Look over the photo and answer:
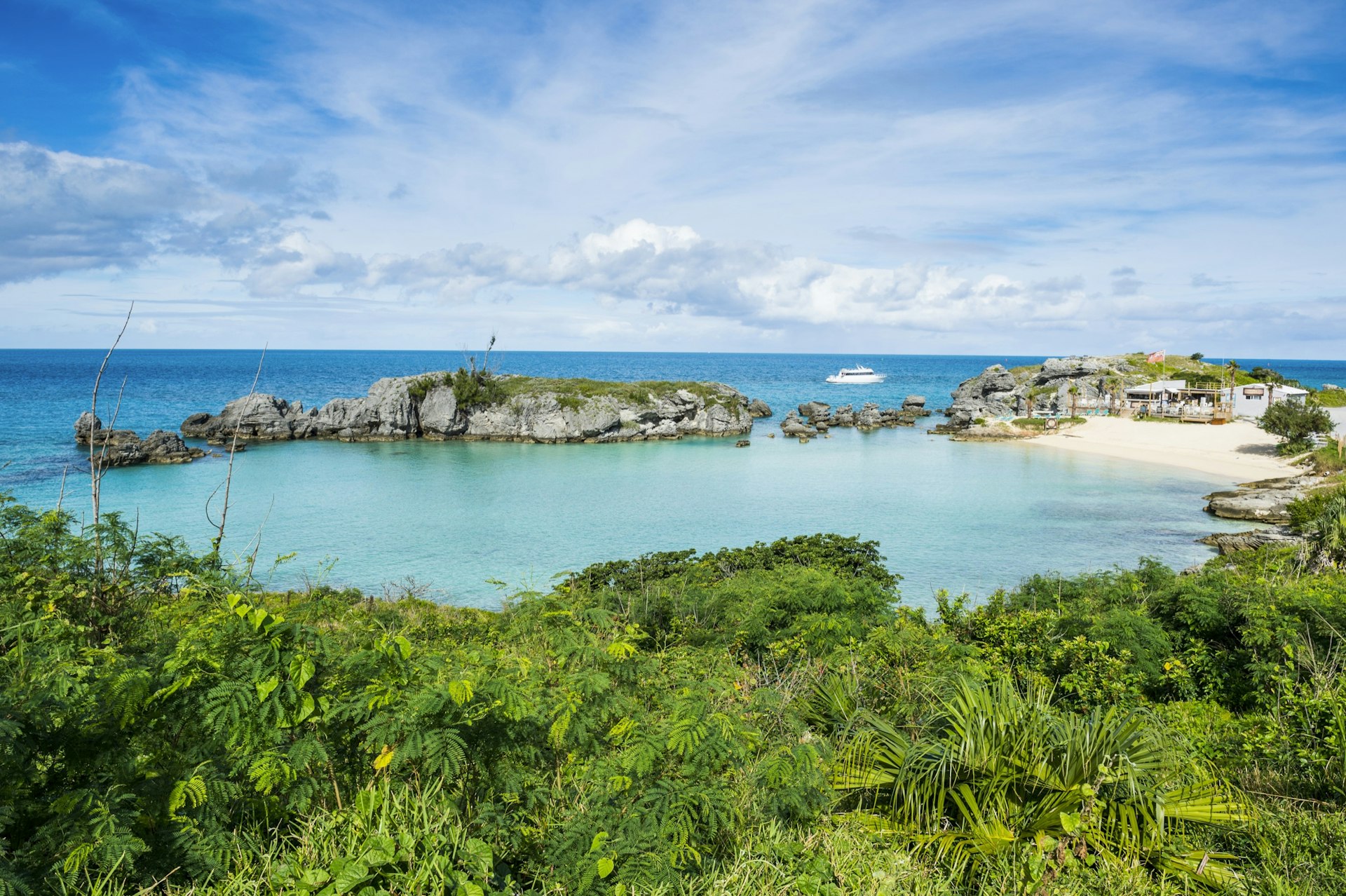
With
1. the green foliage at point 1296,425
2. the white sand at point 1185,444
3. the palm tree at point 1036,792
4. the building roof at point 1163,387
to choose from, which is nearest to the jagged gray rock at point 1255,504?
the white sand at point 1185,444

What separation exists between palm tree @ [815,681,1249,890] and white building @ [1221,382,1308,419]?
202 ft

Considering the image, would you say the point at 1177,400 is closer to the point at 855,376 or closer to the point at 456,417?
the point at 456,417

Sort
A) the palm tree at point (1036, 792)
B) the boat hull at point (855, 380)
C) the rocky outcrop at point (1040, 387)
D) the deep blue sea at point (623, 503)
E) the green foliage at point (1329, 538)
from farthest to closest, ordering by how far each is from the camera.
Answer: the boat hull at point (855, 380)
the rocky outcrop at point (1040, 387)
the deep blue sea at point (623, 503)
the green foliage at point (1329, 538)
the palm tree at point (1036, 792)

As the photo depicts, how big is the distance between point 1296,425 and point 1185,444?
5.84m

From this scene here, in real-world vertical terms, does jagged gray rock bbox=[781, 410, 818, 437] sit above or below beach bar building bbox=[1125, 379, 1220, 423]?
below

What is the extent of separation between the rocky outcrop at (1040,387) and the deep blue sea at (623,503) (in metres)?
17.1

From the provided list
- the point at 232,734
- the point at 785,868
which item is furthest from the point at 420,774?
the point at 785,868

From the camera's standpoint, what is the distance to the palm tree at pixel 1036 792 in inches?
177

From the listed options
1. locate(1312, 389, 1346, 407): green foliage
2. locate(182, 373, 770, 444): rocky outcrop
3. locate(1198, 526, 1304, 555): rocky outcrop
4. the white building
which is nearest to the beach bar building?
the white building

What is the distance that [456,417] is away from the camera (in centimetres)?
5347

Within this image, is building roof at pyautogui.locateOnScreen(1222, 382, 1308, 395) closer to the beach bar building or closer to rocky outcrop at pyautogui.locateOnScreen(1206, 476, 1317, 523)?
the beach bar building

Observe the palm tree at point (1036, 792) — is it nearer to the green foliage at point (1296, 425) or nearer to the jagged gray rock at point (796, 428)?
the green foliage at point (1296, 425)

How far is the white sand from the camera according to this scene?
3853 centimetres

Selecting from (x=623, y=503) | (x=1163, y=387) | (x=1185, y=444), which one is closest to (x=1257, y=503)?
(x=1185, y=444)
